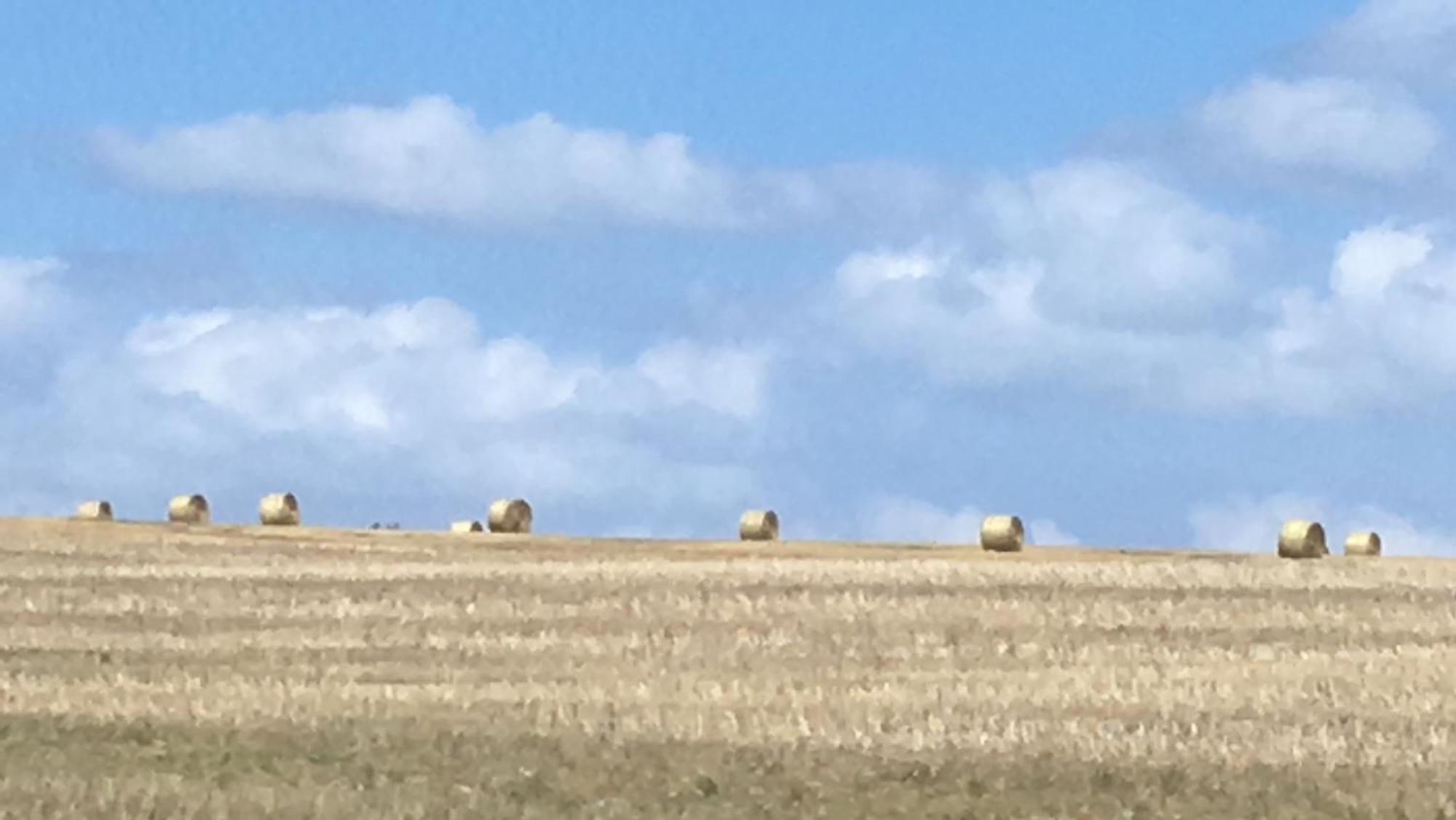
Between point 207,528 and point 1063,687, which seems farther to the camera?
point 207,528

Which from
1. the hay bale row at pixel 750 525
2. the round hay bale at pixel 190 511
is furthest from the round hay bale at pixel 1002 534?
the round hay bale at pixel 190 511

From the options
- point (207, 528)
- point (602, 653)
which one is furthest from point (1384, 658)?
point (207, 528)

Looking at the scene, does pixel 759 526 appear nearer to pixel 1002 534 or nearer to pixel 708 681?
pixel 1002 534

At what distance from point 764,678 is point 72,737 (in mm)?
5900

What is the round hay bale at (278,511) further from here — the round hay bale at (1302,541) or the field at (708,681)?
the round hay bale at (1302,541)

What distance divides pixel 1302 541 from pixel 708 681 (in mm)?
15366

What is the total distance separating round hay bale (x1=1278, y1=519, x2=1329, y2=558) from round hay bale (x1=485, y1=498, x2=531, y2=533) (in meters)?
9.57

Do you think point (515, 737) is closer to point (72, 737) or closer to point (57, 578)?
point (72, 737)

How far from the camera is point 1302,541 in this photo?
33.8 metres

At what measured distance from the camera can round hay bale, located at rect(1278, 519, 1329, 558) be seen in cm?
3384

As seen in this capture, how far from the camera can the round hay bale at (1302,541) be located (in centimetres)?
3384

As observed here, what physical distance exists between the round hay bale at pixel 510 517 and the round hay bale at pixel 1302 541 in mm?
9575

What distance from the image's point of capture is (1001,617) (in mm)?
25797

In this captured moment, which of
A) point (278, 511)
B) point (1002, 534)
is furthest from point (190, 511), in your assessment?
point (1002, 534)
